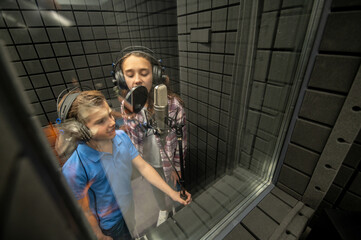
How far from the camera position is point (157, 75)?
3.34 feet

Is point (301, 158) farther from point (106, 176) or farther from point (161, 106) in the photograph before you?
point (106, 176)

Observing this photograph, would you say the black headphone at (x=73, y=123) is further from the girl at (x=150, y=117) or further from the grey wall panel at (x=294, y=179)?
the grey wall panel at (x=294, y=179)

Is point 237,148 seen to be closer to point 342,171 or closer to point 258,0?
point 342,171

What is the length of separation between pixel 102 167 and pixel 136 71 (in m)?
0.57

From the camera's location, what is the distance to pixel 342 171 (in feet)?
2.54

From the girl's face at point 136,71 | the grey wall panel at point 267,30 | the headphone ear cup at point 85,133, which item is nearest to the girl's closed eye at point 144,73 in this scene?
the girl's face at point 136,71

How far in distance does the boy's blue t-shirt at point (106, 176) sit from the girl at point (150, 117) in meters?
0.17

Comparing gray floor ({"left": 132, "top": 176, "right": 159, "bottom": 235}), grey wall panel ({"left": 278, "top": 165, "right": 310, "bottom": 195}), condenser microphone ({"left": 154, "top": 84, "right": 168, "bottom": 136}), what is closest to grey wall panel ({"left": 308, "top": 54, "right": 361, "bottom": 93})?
grey wall panel ({"left": 278, "top": 165, "right": 310, "bottom": 195})

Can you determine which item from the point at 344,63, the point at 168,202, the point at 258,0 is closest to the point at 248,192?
the point at 168,202

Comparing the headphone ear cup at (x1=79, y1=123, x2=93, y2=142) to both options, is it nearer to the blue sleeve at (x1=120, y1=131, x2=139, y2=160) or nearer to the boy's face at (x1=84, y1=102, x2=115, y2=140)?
the boy's face at (x1=84, y1=102, x2=115, y2=140)

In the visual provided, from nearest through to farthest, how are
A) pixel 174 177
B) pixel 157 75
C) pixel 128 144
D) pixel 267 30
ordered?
pixel 267 30, pixel 128 144, pixel 157 75, pixel 174 177

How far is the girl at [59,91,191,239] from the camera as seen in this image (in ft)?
1.95

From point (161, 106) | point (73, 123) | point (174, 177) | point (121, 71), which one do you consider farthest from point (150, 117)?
point (174, 177)

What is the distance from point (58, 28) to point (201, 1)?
1051 millimetres
